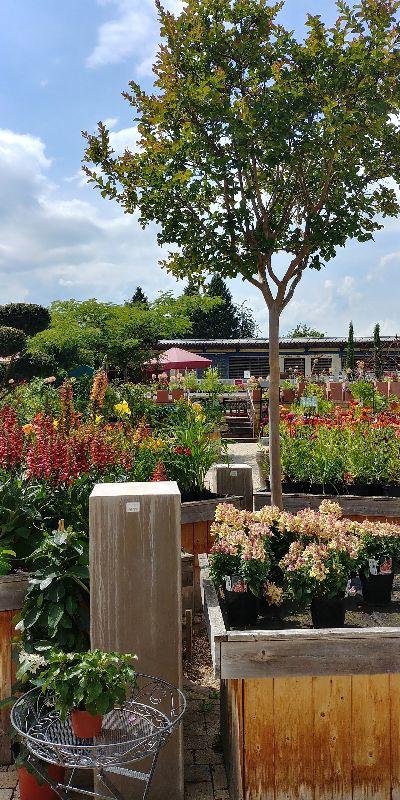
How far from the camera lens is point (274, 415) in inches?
207

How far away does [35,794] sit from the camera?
10.3 ft

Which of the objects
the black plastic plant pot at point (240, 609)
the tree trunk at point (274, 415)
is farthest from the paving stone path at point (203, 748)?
the tree trunk at point (274, 415)

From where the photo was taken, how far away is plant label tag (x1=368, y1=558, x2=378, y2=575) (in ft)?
11.8

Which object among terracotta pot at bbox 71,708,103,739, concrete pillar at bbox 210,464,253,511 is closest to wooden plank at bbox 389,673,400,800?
terracotta pot at bbox 71,708,103,739

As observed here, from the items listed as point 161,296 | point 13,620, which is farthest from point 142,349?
point 13,620

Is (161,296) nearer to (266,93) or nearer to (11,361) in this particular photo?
(11,361)

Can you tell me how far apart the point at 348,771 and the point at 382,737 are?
192 mm

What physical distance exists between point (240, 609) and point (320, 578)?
0.38m

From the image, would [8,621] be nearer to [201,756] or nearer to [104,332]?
[201,756]

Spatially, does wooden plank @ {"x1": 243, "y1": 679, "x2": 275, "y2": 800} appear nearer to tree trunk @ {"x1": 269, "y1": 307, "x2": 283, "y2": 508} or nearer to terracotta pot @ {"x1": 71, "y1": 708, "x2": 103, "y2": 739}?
terracotta pot @ {"x1": 71, "y1": 708, "x2": 103, "y2": 739}

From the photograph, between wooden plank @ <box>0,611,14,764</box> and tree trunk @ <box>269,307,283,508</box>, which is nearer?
wooden plank @ <box>0,611,14,764</box>

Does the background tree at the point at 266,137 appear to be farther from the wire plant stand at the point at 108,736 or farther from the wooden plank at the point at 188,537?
the wire plant stand at the point at 108,736

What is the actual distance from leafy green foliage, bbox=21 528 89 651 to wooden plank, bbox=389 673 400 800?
1.30m

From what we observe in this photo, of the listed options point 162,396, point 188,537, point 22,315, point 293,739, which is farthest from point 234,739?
point 22,315
